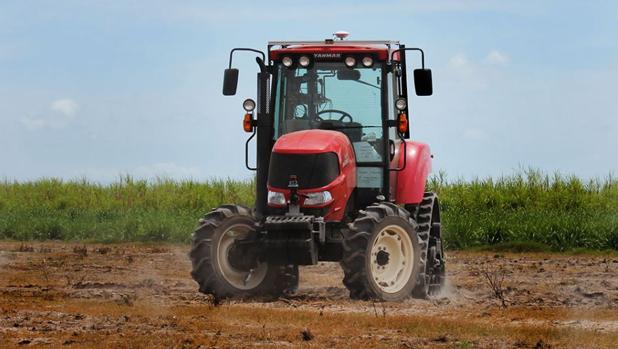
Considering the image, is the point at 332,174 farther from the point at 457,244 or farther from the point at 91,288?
the point at 457,244

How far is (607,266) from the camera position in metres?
19.2

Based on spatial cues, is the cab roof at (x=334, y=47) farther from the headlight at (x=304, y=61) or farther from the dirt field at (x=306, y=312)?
the dirt field at (x=306, y=312)

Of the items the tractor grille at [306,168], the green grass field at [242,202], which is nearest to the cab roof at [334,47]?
the tractor grille at [306,168]

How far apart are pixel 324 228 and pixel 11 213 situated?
60.0ft

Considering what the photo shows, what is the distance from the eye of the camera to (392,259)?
13.7 metres

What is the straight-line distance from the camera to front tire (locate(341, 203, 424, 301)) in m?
13.0

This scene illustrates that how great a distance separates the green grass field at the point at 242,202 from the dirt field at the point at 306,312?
3912 mm

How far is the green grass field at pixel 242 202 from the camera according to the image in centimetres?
2328

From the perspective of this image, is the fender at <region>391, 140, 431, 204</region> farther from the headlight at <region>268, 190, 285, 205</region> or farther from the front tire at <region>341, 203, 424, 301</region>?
the headlight at <region>268, 190, 285, 205</region>

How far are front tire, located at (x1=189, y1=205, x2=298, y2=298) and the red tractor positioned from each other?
12 millimetres

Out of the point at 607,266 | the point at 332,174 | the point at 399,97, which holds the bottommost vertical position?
the point at 607,266

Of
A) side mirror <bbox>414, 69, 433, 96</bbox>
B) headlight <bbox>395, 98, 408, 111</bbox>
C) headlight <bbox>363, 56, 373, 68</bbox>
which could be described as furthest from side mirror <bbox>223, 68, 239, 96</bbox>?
side mirror <bbox>414, 69, 433, 96</bbox>

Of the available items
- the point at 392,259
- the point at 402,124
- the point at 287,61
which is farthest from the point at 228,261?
the point at 402,124

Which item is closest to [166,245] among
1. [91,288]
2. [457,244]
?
[457,244]
